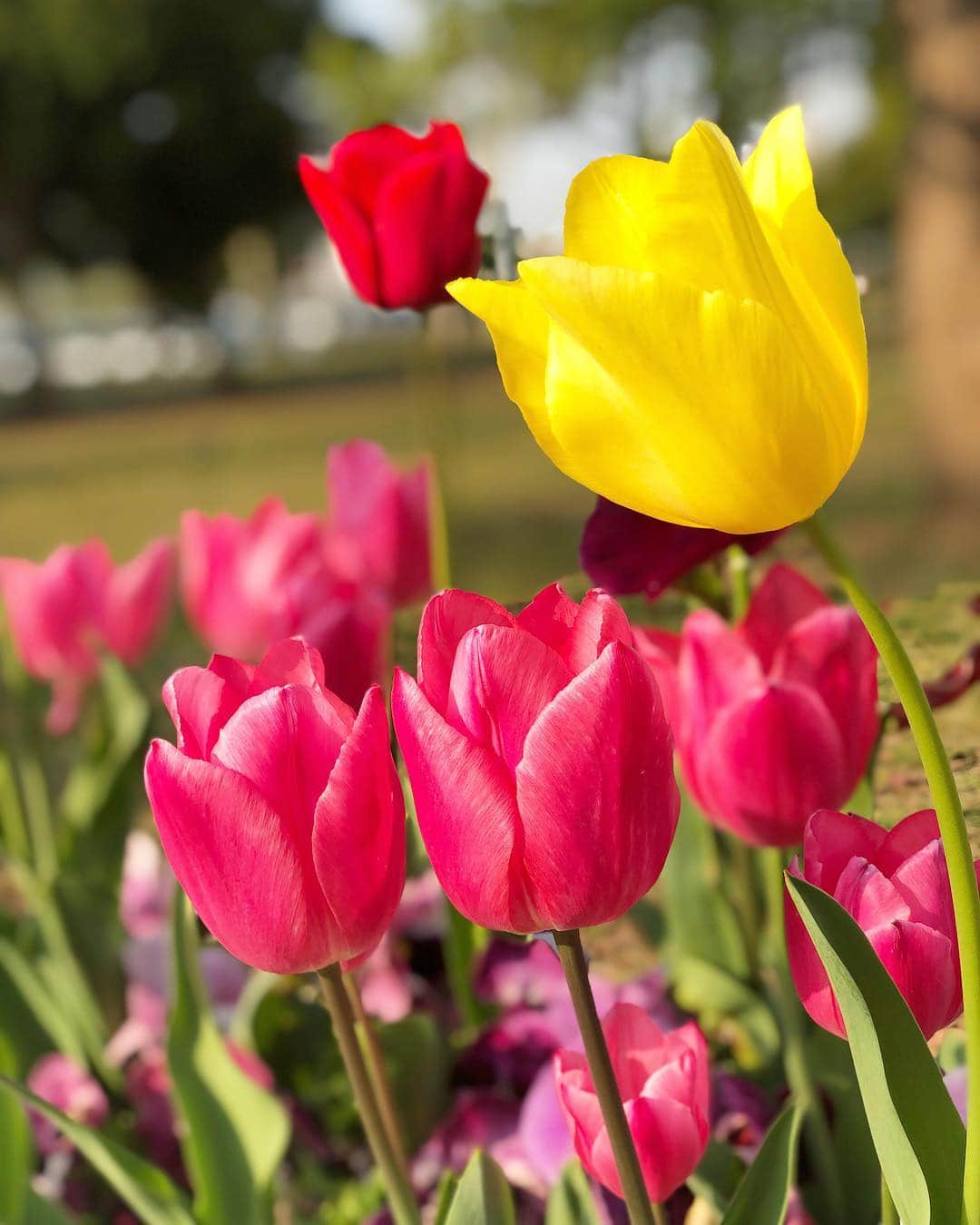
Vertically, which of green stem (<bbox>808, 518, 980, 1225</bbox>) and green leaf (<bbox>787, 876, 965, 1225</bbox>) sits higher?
green stem (<bbox>808, 518, 980, 1225</bbox>)

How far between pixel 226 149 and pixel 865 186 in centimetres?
815

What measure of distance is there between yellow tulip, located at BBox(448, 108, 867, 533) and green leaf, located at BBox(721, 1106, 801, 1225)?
0.80 feet

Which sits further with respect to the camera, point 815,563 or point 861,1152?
point 815,563

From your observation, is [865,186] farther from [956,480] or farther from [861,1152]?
[861,1152]

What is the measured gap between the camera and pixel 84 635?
46.3 inches

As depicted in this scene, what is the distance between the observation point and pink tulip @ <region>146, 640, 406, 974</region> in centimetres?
42

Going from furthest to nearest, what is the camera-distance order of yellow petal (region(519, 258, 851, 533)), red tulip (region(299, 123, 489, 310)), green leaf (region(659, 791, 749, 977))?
green leaf (region(659, 791, 749, 977)) < red tulip (region(299, 123, 489, 310)) < yellow petal (region(519, 258, 851, 533))

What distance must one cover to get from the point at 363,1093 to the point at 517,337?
0.28 metres

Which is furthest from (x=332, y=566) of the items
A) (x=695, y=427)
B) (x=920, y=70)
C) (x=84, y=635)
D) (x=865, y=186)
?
(x=865, y=186)

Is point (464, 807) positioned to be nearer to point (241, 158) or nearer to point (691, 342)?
point (691, 342)

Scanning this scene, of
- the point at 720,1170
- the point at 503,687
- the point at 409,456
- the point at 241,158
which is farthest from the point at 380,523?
the point at 241,158

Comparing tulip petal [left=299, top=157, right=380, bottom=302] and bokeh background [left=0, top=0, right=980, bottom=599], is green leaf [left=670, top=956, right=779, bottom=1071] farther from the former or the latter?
bokeh background [left=0, top=0, right=980, bottom=599]

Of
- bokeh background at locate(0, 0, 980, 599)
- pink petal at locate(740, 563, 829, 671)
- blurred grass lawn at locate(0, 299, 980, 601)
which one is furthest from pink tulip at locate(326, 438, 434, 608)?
bokeh background at locate(0, 0, 980, 599)

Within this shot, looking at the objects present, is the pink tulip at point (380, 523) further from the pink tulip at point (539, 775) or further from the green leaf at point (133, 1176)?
the pink tulip at point (539, 775)
